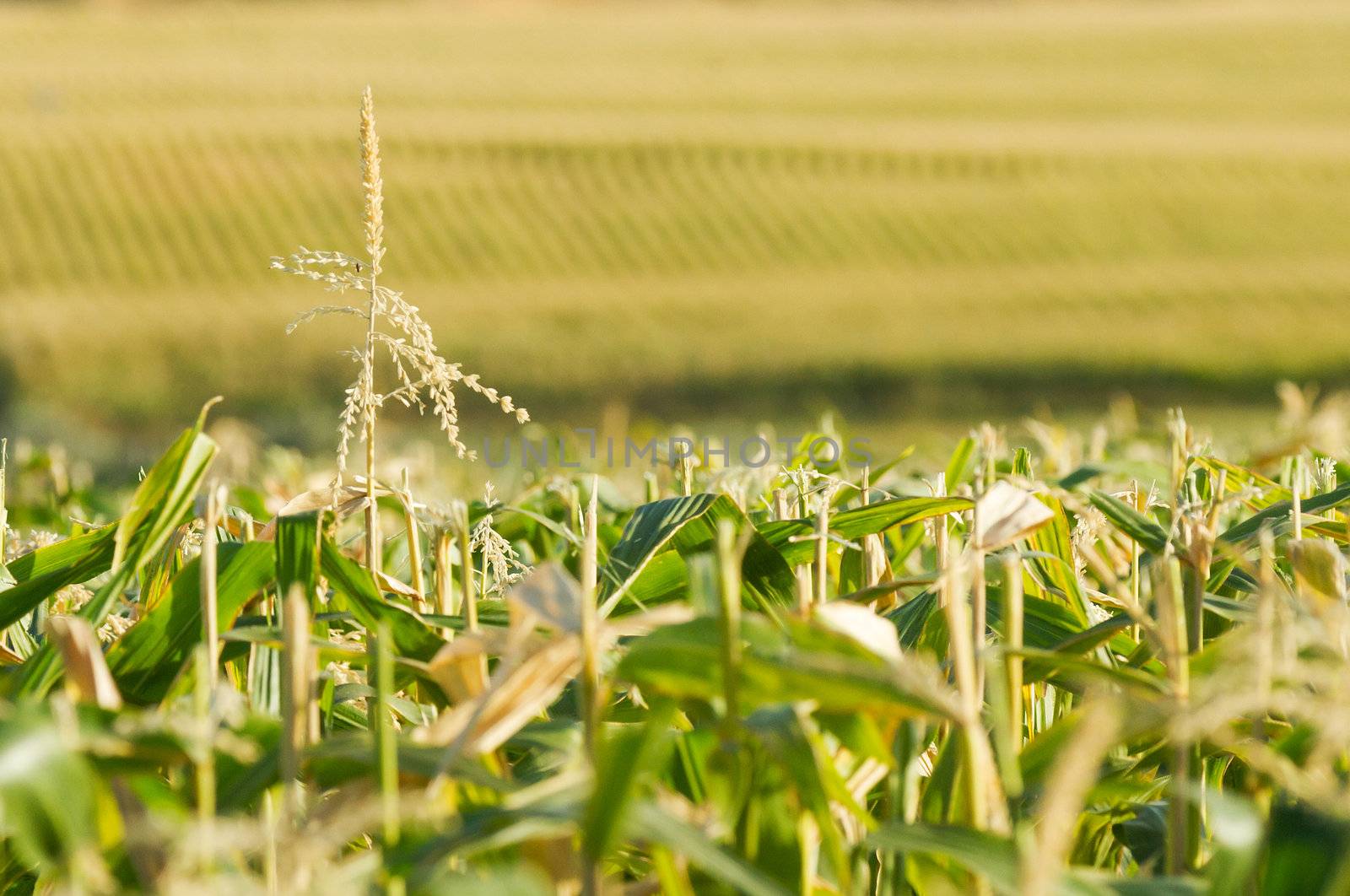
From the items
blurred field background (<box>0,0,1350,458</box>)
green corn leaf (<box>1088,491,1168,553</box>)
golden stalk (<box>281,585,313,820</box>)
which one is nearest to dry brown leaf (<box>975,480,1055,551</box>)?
green corn leaf (<box>1088,491,1168,553</box>)

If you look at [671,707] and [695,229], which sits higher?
[695,229]

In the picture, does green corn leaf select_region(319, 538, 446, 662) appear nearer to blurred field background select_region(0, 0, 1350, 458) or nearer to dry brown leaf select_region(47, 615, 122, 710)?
dry brown leaf select_region(47, 615, 122, 710)

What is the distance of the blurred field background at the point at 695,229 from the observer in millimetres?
16594

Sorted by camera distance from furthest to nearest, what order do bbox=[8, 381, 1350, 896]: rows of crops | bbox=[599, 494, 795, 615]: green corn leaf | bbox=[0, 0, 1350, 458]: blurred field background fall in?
bbox=[0, 0, 1350, 458]: blurred field background < bbox=[599, 494, 795, 615]: green corn leaf < bbox=[8, 381, 1350, 896]: rows of crops

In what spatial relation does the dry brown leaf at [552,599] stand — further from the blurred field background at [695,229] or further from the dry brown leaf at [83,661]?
the blurred field background at [695,229]

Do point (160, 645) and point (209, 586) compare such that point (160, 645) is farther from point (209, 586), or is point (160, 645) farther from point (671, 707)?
point (671, 707)

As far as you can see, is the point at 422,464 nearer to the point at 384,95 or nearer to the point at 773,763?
the point at 773,763

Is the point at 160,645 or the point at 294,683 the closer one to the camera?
the point at 294,683

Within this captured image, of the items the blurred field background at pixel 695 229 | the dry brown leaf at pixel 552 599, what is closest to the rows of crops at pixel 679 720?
the dry brown leaf at pixel 552 599

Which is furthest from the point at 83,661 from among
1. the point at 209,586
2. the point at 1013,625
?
the point at 1013,625

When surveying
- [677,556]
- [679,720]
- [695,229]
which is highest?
[695,229]

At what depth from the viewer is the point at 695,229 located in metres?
22.6

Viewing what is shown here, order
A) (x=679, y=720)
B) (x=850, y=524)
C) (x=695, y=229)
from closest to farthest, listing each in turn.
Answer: (x=679, y=720)
(x=850, y=524)
(x=695, y=229)

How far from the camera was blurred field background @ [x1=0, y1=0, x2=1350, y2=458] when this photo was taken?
→ 16.6 meters
